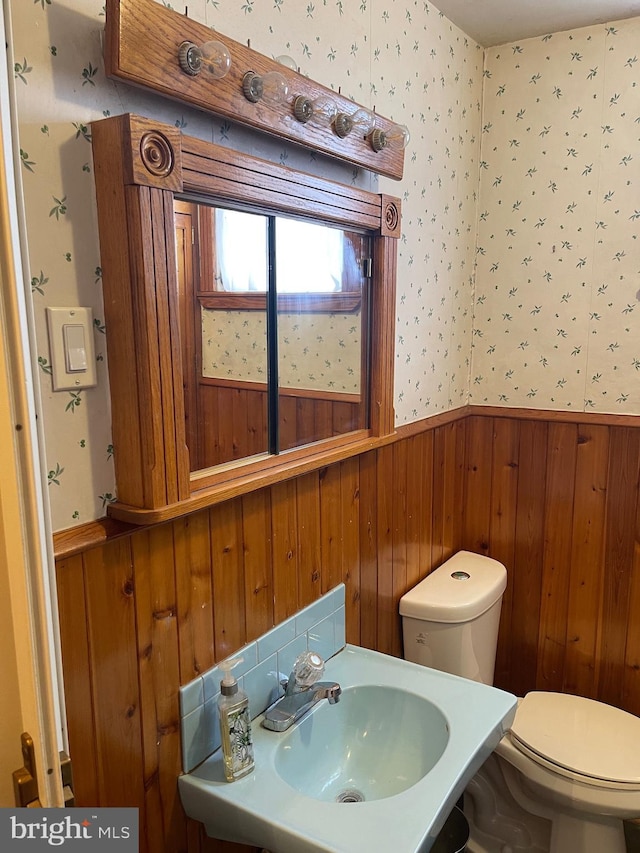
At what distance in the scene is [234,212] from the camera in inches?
44.3

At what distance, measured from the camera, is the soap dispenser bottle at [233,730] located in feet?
3.64

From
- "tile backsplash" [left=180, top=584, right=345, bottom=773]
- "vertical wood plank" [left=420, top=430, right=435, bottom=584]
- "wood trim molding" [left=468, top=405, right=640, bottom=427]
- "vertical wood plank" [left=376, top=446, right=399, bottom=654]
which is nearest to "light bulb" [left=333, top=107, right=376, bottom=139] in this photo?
"vertical wood plank" [left=376, top=446, right=399, bottom=654]

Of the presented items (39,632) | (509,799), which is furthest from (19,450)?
(509,799)

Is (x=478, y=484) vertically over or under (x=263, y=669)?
over

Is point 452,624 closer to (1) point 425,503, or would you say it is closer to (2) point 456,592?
(2) point 456,592

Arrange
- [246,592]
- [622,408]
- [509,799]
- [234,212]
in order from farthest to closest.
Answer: [622,408], [509,799], [246,592], [234,212]

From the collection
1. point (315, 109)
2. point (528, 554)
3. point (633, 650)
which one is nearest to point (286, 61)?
point (315, 109)

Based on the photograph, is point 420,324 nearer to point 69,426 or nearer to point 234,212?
point 234,212

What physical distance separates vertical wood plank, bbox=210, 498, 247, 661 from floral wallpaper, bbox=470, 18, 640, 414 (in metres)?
1.27

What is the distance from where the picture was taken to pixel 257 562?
1255mm

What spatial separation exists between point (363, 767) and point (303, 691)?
0.23 meters

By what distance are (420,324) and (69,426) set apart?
1152 millimetres

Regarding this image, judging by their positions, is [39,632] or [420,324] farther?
[420,324]

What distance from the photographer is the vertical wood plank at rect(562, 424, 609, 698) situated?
6.61ft
